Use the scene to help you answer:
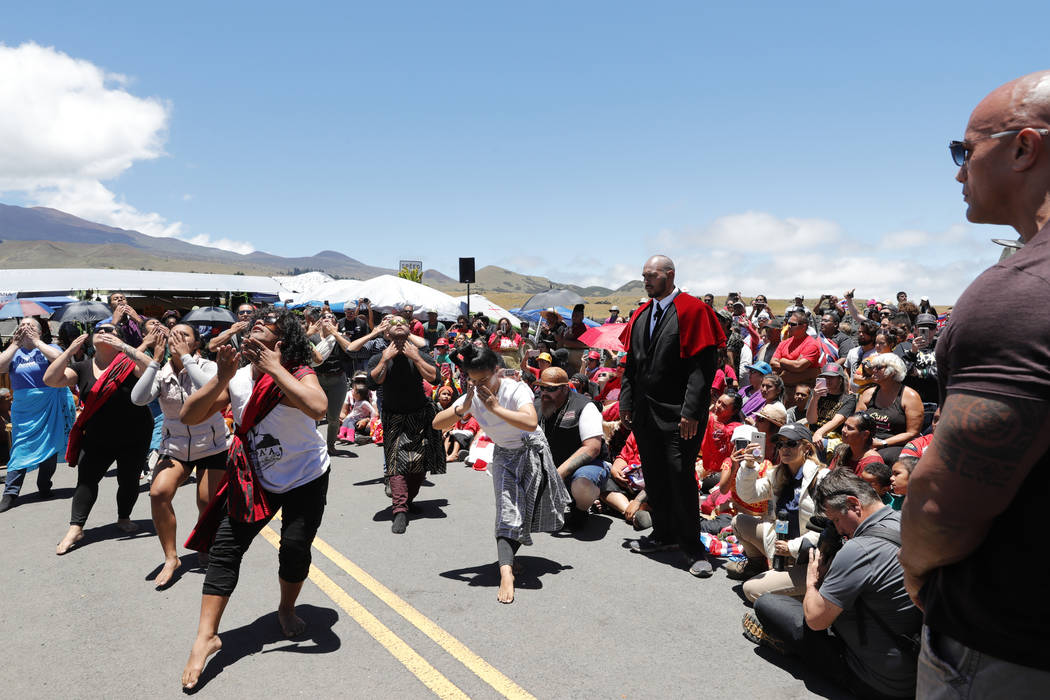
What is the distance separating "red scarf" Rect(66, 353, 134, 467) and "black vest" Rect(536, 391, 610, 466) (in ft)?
12.2

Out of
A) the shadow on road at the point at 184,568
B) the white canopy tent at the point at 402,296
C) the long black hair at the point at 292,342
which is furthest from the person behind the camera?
the white canopy tent at the point at 402,296

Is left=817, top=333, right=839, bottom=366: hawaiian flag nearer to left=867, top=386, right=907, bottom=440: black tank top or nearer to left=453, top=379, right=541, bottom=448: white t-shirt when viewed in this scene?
left=867, top=386, right=907, bottom=440: black tank top

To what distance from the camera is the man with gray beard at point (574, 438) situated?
6270mm

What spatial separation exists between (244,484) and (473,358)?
1666 mm

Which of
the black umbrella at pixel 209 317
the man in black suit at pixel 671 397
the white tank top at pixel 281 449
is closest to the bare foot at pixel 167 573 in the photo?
the white tank top at pixel 281 449

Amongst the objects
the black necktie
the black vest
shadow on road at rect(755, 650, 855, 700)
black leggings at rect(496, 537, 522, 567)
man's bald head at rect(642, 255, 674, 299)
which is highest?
man's bald head at rect(642, 255, 674, 299)

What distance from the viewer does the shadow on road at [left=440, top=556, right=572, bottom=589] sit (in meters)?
4.94

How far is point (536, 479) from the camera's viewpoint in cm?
507

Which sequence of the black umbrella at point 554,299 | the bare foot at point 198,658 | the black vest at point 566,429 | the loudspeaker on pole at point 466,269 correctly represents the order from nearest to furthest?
the bare foot at point 198,658, the black vest at point 566,429, the black umbrella at point 554,299, the loudspeaker on pole at point 466,269

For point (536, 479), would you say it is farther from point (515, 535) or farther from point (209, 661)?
point (209, 661)

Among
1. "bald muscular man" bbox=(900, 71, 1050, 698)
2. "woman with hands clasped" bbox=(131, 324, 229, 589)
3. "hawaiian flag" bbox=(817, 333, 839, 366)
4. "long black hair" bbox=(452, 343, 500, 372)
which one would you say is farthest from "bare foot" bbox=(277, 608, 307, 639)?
"hawaiian flag" bbox=(817, 333, 839, 366)

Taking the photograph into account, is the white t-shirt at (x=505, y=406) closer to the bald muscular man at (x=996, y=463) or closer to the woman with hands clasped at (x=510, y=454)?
the woman with hands clasped at (x=510, y=454)


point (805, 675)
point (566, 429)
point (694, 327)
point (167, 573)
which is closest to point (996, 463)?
point (805, 675)

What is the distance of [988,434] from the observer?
1233 millimetres
